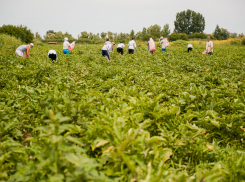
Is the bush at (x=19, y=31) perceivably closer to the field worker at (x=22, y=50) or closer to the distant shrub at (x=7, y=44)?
the distant shrub at (x=7, y=44)

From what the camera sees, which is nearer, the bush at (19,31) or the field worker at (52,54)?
the field worker at (52,54)

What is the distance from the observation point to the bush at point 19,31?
72.6 ft

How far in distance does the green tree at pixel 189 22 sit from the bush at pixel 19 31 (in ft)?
312

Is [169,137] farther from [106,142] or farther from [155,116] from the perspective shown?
[106,142]

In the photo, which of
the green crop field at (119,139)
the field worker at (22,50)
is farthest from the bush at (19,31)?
the green crop field at (119,139)

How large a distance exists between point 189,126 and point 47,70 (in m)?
4.58

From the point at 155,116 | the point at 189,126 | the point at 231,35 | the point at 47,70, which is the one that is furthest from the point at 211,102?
the point at 231,35

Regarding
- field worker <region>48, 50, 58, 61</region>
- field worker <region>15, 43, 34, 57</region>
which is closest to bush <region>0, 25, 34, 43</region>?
field worker <region>15, 43, 34, 57</region>

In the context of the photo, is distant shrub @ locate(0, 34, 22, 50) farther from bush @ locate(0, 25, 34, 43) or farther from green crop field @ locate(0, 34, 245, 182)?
green crop field @ locate(0, 34, 245, 182)

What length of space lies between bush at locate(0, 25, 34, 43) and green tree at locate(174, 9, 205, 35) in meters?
95.2

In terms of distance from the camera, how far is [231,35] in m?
105

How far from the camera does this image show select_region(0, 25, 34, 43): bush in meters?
22.1

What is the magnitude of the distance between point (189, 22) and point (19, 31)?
3959 inches

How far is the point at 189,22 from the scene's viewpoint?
322 feet
